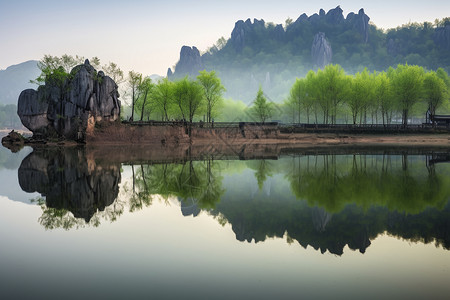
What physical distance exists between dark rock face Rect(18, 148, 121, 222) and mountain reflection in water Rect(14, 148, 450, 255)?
5 centimetres

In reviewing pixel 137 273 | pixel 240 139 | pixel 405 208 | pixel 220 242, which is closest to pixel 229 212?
pixel 220 242

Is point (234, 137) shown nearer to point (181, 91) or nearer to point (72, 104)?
point (181, 91)

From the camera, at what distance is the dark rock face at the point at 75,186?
1603 cm

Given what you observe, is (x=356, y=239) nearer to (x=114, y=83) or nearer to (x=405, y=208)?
(x=405, y=208)

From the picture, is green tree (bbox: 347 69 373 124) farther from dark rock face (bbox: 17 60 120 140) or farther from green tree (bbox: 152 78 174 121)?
dark rock face (bbox: 17 60 120 140)

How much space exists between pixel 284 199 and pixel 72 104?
54597mm

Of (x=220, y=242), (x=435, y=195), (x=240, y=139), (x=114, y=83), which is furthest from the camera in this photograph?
(x=240, y=139)

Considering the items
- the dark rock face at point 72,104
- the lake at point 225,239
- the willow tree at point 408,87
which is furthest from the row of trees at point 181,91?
the lake at point 225,239

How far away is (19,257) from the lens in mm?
10078

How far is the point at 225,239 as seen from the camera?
11672mm

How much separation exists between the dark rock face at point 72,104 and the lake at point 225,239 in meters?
41.3

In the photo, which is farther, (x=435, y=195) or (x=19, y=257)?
(x=435, y=195)

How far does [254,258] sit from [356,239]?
3860 mm

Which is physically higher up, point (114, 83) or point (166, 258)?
point (114, 83)
